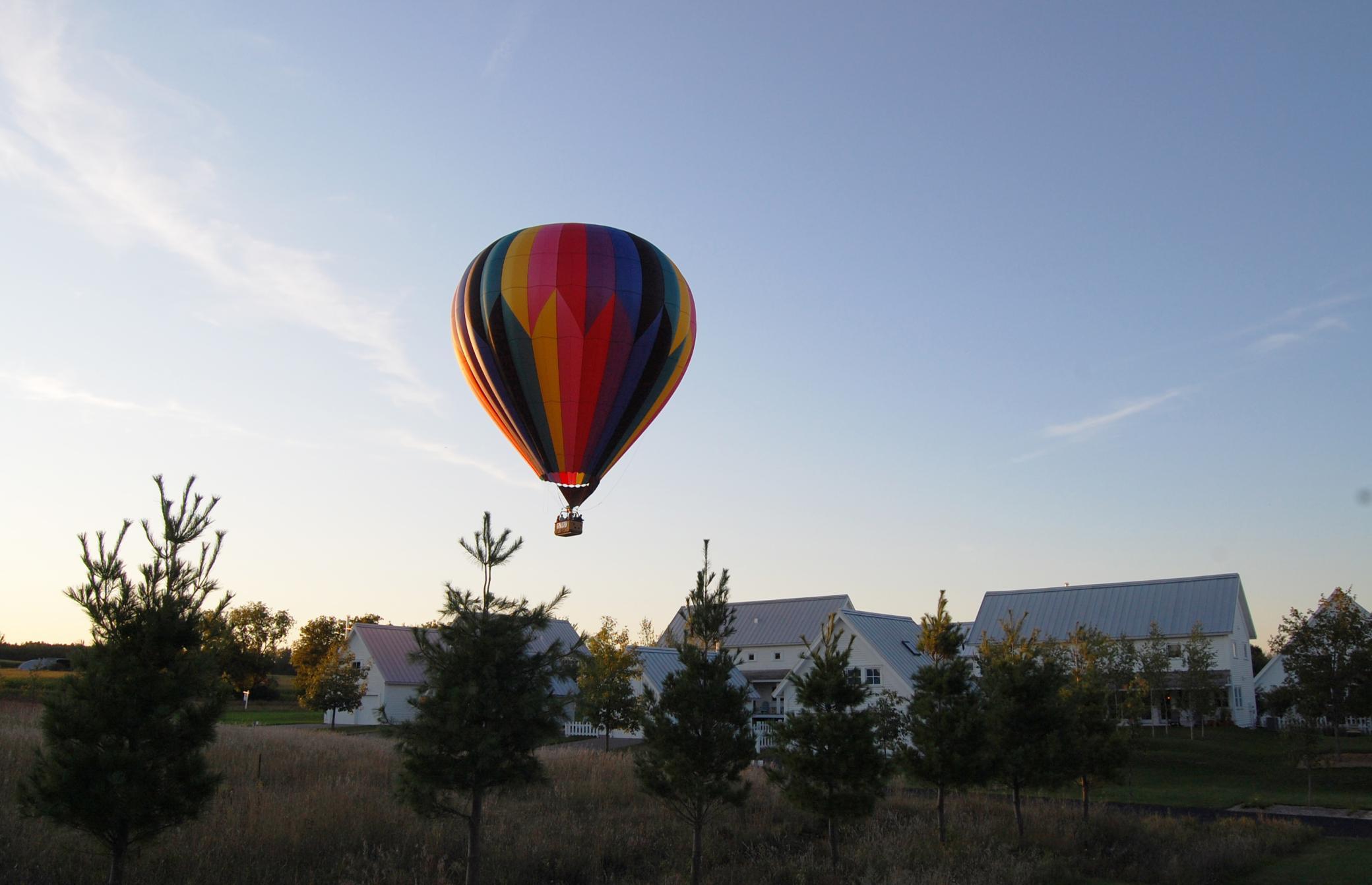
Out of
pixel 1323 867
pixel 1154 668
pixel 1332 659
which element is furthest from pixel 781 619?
pixel 1323 867

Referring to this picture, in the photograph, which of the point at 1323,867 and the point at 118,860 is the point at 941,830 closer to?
the point at 1323,867

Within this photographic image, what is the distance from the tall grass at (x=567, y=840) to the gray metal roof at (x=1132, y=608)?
32.7 meters

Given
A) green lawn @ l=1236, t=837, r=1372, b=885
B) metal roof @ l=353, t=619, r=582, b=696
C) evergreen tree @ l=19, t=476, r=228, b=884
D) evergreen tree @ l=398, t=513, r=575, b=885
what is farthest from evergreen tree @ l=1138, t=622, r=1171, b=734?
evergreen tree @ l=19, t=476, r=228, b=884

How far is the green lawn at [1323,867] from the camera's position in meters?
19.0

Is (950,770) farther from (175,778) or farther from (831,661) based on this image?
(175,778)

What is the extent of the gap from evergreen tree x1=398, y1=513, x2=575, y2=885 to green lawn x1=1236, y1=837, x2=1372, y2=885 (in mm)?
14894

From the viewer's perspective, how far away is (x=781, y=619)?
71500 millimetres

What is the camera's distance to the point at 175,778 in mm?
12195

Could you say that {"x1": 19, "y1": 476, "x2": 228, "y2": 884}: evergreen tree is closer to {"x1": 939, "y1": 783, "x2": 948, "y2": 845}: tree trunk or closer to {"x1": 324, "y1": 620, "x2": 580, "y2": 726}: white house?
{"x1": 939, "y1": 783, "x2": 948, "y2": 845}: tree trunk

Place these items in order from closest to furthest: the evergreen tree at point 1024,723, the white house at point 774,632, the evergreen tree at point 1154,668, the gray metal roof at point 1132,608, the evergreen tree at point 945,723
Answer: the evergreen tree at point 945,723, the evergreen tree at point 1024,723, the evergreen tree at point 1154,668, the gray metal roof at point 1132,608, the white house at point 774,632

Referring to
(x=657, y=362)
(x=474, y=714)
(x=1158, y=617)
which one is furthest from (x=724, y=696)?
(x=1158, y=617)

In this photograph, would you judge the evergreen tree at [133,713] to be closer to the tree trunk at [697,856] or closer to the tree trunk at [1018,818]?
the tree trunk at [697,856]

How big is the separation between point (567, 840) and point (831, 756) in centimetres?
565

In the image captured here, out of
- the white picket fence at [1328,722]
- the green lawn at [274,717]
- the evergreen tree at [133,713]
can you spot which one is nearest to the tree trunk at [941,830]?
the evergreen tree at [133,713]
